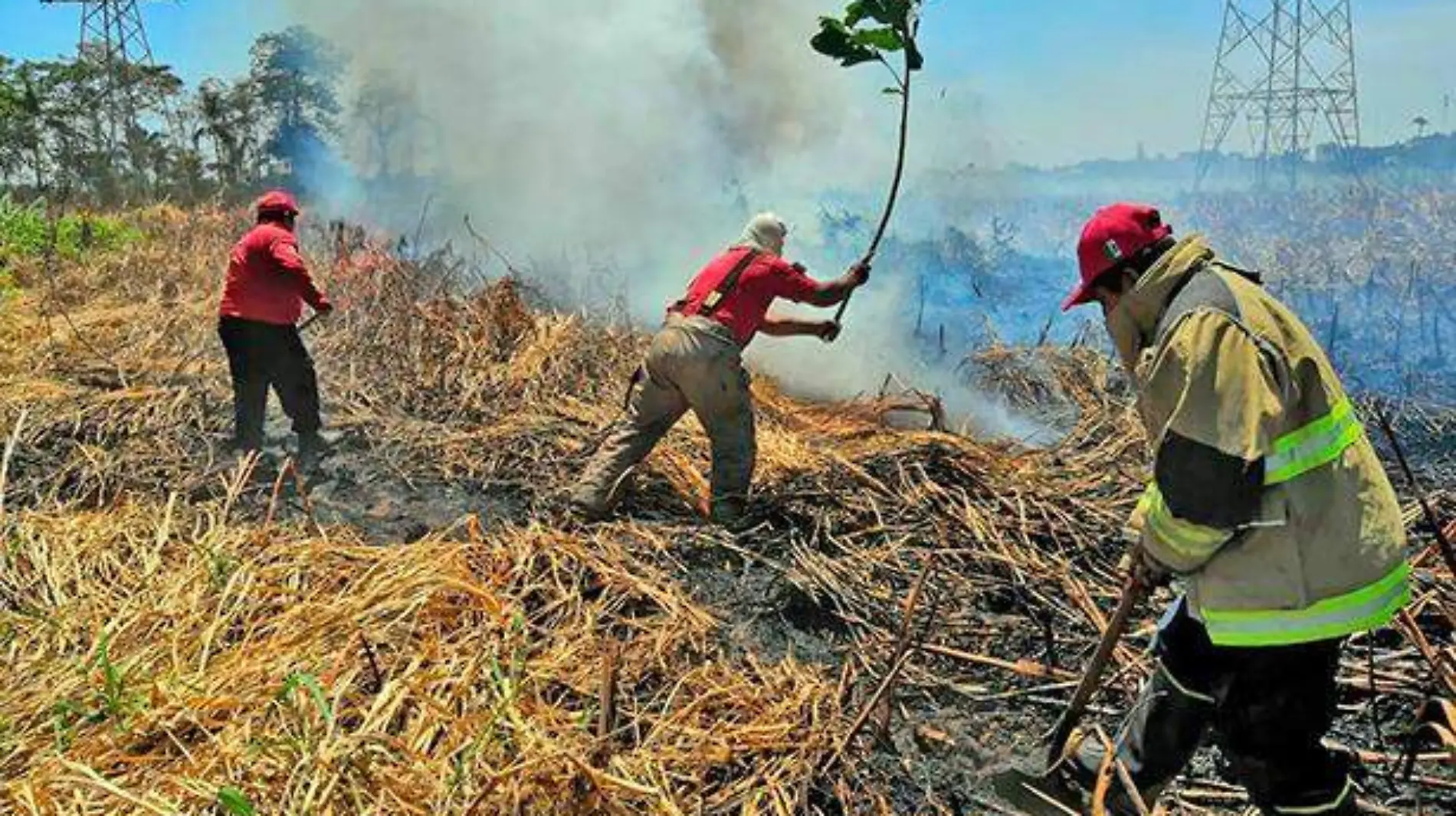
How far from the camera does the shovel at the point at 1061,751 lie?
2.69m

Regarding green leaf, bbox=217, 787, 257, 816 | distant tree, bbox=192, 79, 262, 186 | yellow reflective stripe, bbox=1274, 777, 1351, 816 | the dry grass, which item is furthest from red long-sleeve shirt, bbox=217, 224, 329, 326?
distant tree, bbox=192, 79, 262, 186

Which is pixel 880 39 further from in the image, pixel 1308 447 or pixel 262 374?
pixel 262 374

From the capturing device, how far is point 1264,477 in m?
2.28

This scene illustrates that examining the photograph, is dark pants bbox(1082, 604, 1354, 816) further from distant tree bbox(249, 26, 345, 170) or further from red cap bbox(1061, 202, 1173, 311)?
distant tree bbox(249, 26, 345, 170)

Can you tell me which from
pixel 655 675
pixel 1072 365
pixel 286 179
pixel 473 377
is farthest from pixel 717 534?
pixel 286 179

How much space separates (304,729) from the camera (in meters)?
2.45

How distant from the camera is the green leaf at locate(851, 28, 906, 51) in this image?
437 centimetres

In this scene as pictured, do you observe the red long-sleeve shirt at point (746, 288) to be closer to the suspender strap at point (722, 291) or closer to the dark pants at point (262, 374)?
the suspender strap at point (722, 291)

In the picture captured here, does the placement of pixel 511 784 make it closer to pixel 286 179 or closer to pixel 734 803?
pixel 734 803

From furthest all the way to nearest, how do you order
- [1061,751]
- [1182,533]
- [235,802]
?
[1061,751] → [1182,533] → [235,802]

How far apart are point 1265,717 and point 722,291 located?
3219 mm

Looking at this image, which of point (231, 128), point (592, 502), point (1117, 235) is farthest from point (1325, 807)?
point (231, 128)

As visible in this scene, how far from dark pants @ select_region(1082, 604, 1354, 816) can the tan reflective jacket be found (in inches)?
3.9

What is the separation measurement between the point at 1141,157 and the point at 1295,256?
3442 centimetres
